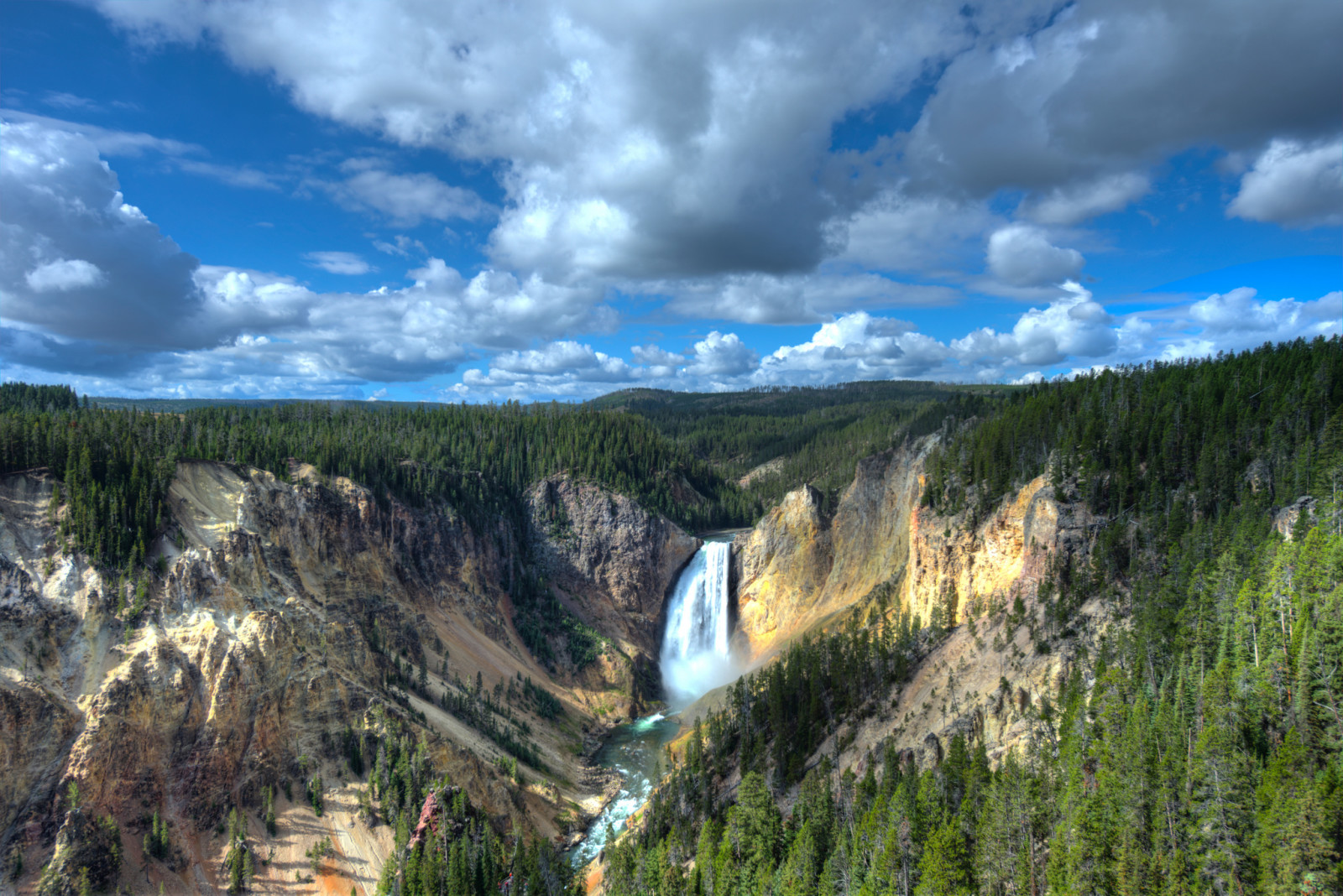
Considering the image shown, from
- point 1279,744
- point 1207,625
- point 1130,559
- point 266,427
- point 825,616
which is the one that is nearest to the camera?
point 1279,744

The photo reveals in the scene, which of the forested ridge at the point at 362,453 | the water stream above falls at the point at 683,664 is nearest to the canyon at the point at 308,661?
the forested ridge at the point at 362,453

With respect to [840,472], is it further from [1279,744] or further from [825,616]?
[1279,744]

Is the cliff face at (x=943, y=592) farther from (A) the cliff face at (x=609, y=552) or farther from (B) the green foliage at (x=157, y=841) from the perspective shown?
(B) the green foliage at (x=157, y=841)

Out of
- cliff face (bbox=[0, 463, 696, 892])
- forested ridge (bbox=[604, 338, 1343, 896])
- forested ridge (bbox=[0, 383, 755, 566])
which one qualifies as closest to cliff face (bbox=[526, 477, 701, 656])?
forested ridge (bbox=[0, 383, 755, 566])

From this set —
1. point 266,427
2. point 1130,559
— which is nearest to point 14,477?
point 266,427

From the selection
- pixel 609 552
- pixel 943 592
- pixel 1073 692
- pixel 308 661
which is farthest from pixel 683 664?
pixel 1073 692
